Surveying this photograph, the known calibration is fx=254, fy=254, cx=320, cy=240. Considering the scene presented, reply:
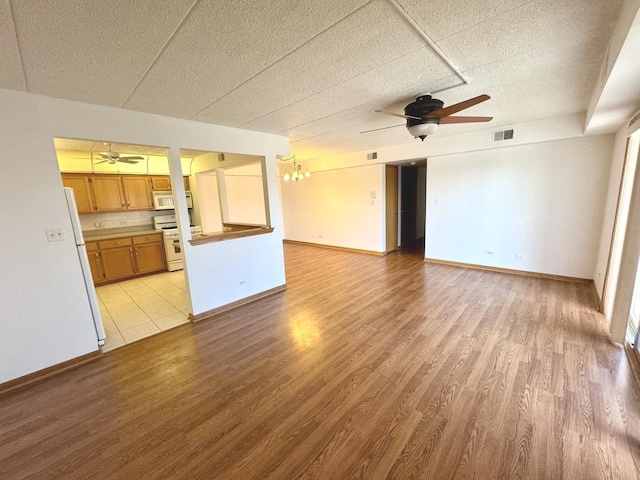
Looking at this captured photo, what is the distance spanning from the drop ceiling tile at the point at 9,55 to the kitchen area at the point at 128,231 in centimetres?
161

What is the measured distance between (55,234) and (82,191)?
3192 millimetres

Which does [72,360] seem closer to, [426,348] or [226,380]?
[226,380]

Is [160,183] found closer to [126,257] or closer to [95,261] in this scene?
[126,257]

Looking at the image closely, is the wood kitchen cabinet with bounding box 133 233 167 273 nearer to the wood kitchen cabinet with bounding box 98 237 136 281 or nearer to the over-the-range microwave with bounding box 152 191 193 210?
the wood kitchen cabinet with bounding box 98 237 136 281

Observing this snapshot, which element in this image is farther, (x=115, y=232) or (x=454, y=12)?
(x=115, y=232)

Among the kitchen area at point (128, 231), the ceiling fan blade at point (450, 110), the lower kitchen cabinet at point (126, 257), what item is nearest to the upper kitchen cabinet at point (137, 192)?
the kitchen area at point (128, 231)

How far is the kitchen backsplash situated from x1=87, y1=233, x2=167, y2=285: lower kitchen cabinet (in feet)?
2.24

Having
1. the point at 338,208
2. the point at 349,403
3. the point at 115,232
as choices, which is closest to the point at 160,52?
the point at 349,403

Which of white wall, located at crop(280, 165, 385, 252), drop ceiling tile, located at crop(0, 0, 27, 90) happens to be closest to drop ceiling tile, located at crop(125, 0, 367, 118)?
drop ceiling tile, located at crop(0, 0, 27, 90)

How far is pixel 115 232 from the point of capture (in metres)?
5.21

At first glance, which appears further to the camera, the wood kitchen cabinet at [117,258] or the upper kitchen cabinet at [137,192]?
the upper kitchen cabinet at [137,192]

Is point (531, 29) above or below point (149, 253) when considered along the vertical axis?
above

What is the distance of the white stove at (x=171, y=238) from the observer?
536 centimetres

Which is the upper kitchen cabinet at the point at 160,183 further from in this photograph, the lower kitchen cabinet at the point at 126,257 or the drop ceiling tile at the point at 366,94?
the drop ceiling tile at the point at 366,94
